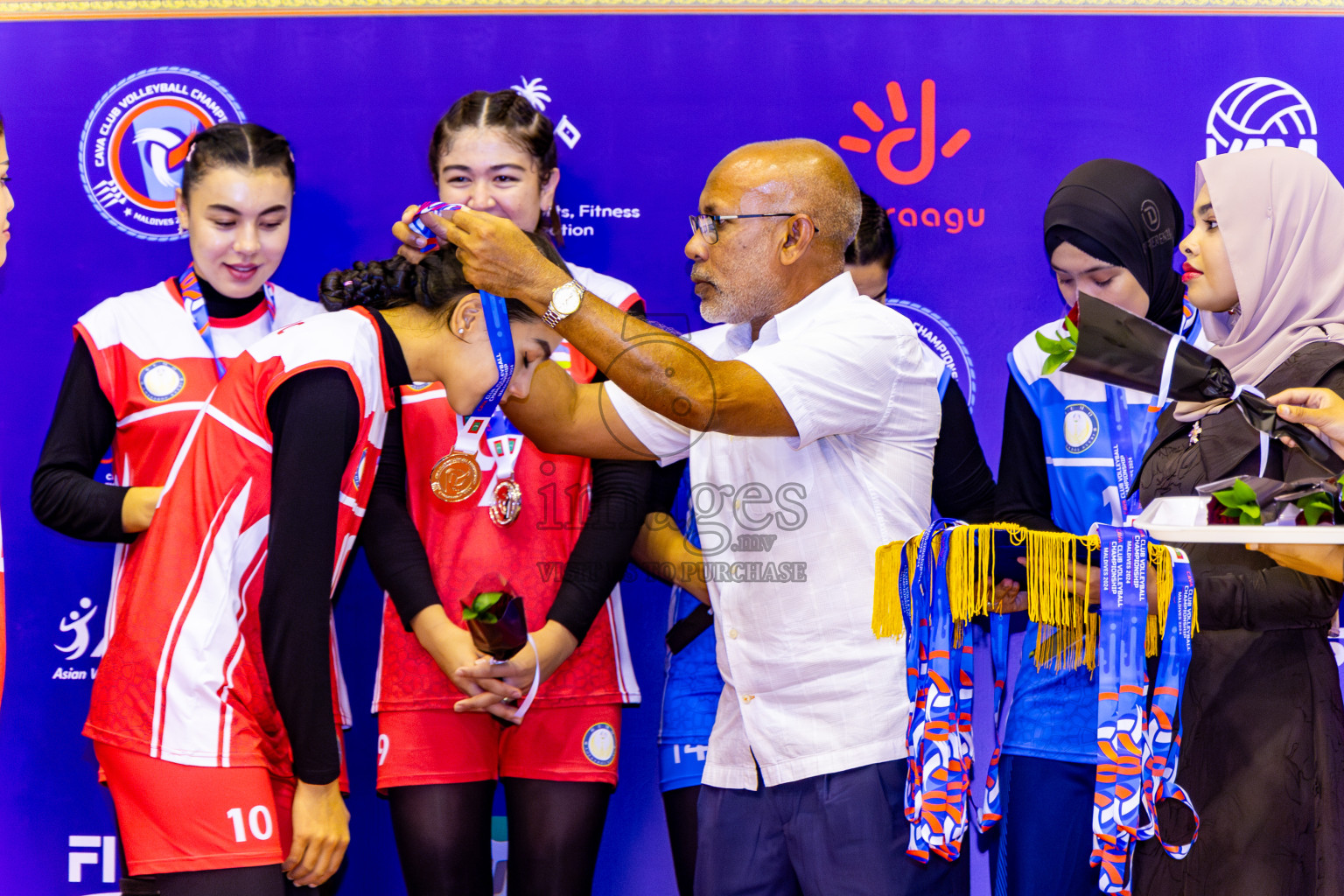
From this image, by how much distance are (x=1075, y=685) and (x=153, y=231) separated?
296 cm

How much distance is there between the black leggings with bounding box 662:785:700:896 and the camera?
120 inches

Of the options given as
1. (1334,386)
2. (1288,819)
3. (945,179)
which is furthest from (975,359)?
(1288,819)

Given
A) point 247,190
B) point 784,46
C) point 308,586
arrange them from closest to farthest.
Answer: point 308,586, point 247,190, point 784,46

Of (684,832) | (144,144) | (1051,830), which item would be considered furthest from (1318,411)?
(144,144)

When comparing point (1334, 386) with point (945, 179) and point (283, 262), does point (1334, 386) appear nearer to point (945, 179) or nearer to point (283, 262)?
point (945, 179)

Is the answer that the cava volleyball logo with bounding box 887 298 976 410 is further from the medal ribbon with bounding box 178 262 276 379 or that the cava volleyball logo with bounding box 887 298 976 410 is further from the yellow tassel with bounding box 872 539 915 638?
the medal ribbon with bounding box 178 262 276 379

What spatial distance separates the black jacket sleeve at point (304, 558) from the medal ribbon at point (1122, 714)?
4.79ft

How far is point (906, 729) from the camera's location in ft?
7.89

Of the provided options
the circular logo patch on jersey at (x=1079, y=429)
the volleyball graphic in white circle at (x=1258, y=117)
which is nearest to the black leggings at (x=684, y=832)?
the circular logo patch on jersey at (x=1079, y=429)

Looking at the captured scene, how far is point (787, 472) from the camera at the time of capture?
100 inches

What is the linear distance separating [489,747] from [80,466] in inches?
51.6

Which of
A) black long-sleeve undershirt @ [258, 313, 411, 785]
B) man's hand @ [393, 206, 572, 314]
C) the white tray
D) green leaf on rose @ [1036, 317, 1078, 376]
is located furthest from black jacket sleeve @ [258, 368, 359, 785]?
the white tray

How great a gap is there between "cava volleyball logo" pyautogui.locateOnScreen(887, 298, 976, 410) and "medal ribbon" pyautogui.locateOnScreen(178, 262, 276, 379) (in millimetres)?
1905

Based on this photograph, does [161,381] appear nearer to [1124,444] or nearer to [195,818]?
[195,818]
